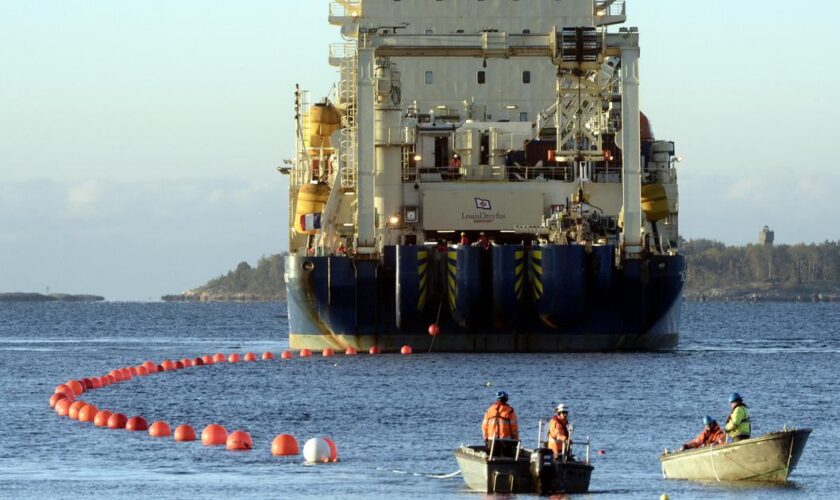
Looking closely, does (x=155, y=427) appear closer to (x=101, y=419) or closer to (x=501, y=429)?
(x=101, y=419)

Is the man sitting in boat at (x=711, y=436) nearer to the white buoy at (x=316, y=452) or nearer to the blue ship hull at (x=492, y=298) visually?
the white buoy at (x=316, y=452)

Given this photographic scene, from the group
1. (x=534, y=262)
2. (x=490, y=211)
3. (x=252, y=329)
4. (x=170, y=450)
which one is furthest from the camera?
(x=252, y=329)

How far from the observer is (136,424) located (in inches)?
1885

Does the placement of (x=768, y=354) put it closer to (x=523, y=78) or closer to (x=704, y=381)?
(x=523, y=78)

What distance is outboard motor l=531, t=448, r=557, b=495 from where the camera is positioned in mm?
33688

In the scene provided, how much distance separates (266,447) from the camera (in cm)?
4372

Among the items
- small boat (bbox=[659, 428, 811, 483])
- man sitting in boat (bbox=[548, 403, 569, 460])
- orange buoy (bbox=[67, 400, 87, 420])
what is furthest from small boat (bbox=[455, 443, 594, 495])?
orange buoy (bbox=[67, 400, 87, 420])

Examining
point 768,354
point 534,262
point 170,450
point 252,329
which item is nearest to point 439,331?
point 534,262

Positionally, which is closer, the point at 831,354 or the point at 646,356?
the point at 646,356

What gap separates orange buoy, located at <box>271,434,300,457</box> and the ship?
27.6 meters

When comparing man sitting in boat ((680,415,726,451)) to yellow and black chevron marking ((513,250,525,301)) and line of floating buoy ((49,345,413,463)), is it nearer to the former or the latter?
line of floating buoy ((49,345,413,463))

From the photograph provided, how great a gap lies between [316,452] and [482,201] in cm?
3584

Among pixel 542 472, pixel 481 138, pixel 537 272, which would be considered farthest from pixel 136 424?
pixel 481 138

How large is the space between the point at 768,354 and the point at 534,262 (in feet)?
70.9
